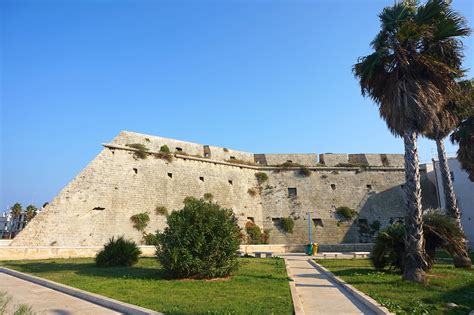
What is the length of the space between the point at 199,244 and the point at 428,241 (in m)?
6.77

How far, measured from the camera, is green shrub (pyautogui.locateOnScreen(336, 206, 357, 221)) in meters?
31.0

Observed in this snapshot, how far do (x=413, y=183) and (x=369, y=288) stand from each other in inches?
131

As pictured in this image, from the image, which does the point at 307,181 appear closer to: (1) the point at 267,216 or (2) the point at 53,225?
(1) the point at 267,216

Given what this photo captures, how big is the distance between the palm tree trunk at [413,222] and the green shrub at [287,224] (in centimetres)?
2056

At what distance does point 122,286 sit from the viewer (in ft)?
27.7

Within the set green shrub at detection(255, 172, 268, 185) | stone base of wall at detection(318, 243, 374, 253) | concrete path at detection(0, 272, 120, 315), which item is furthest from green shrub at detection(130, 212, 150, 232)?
concrete path at detection(0, 272, 120, 315)

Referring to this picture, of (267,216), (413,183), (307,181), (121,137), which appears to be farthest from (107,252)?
(307,181)

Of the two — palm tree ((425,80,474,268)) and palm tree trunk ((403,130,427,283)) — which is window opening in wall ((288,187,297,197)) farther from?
palm tree trunk ((403,130,427,283))

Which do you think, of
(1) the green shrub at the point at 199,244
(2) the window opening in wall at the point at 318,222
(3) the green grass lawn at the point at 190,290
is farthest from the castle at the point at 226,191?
(1) the green shrub at the point at 199,244

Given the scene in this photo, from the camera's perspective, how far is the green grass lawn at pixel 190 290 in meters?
6.23

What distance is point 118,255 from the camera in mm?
13312

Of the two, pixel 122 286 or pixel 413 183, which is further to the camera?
pixel 413 183

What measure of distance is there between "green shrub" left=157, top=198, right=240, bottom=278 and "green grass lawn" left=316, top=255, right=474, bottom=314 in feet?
11.5

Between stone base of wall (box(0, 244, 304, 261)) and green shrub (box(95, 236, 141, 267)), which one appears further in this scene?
stone base of wall (box(0, 244, 304, 261))
